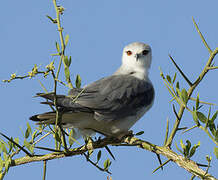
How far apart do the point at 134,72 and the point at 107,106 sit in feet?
5.50

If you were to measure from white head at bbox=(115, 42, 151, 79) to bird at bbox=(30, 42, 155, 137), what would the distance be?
48cm

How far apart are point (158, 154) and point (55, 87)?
1.05 m

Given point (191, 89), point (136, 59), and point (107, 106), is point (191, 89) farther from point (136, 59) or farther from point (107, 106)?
point (136, 59)

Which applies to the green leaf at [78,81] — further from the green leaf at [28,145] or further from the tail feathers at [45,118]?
the green leaf at [28,145]

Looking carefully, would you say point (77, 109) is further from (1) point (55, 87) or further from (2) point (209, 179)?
(2) point (209, 179)

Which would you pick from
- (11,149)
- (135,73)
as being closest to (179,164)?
(11,149)

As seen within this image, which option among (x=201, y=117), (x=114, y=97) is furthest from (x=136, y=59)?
(x=201, y=117)

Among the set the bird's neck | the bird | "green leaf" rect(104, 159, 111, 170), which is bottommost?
"green leaf" rect(104, 159, 111, 170)

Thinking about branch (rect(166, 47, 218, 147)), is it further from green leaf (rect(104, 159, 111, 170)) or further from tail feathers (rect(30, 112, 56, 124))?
tail feathers (rect(30, 112, 56, 124))

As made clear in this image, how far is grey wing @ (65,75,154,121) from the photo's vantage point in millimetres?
4113

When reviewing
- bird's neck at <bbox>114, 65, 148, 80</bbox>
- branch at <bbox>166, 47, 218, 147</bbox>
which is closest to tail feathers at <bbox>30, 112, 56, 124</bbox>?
branch at <bbox>166, 47, 218, 147</bbox>

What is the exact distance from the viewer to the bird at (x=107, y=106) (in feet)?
12.2

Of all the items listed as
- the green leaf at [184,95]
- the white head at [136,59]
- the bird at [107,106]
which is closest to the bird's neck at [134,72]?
the white head at [136,59]

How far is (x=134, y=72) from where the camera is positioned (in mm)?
5824
